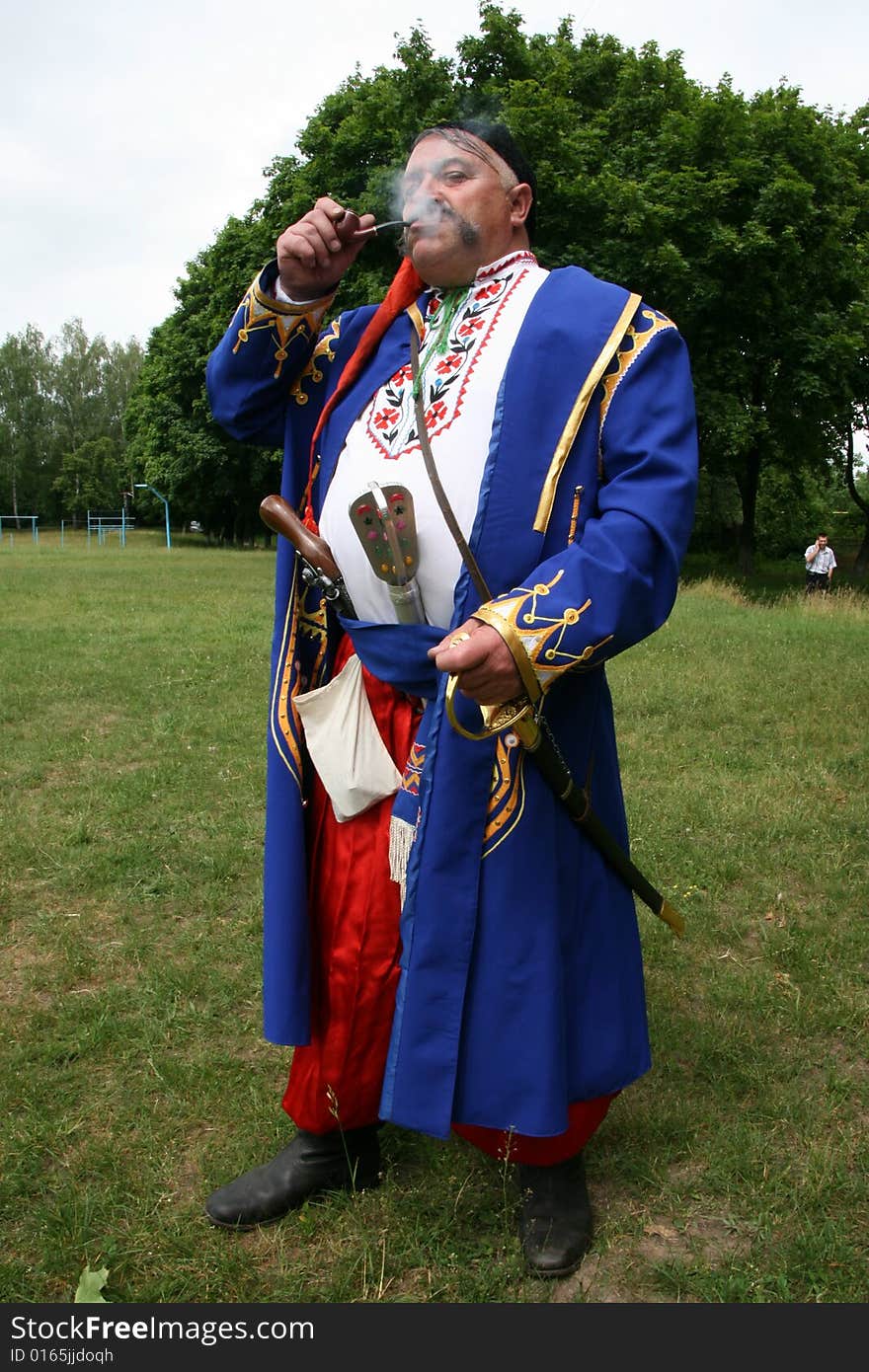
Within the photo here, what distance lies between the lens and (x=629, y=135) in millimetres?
20094

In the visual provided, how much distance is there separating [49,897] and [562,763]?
3.02 meters

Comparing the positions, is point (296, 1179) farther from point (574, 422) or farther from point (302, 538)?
point (574, 422)

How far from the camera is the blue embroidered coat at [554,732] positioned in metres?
2.05

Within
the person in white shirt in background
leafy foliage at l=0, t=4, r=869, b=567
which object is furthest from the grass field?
the person in white shirt in background

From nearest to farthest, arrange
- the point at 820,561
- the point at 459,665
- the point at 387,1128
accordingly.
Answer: the point at 459,665 → the point at 387,1128 → the point at 820,561

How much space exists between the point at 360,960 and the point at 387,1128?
0.77m

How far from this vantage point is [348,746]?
7.86 feet

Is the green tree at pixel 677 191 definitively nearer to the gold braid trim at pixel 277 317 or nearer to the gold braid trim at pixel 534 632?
the gold braid trim at pixel 277 317

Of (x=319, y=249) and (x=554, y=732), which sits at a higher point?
(x=319, y=249)

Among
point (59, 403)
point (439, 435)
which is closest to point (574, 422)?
point (439, 435)

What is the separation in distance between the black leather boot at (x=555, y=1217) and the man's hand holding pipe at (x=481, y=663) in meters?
1.21

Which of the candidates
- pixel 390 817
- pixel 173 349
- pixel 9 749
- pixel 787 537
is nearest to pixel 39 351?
pixel 173 349

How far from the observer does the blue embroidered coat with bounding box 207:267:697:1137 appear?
2.05 meters

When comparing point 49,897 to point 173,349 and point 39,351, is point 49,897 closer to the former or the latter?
point 173,349
